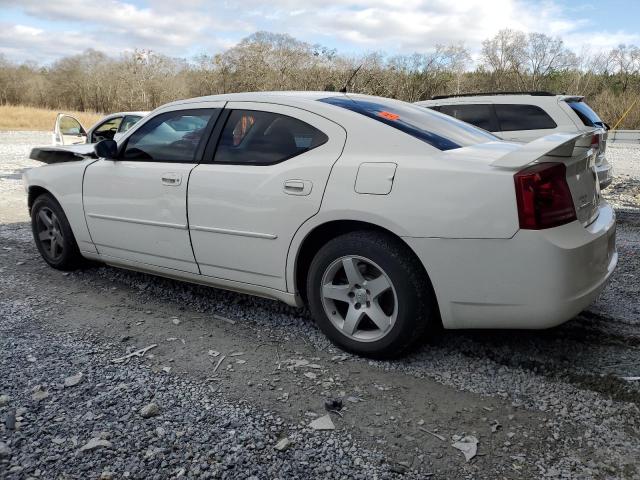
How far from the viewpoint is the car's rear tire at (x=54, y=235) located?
16.1 feet

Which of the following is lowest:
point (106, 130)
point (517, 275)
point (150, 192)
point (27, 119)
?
point (517, 275)

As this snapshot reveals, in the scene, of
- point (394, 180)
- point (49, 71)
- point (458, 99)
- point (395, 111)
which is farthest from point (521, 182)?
point (49, 71)

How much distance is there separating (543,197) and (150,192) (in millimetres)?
2729

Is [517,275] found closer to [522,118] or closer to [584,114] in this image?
[522,118]

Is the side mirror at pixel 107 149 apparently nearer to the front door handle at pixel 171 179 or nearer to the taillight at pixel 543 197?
the front door handle at pixel 171 179

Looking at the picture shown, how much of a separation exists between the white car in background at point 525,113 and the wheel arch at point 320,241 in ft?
18.1

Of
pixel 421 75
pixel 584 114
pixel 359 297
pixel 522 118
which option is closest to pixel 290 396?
pixel 359 297

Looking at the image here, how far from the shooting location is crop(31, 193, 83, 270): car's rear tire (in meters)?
4.90

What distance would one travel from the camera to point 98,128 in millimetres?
10539

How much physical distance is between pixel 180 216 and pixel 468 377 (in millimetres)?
2225

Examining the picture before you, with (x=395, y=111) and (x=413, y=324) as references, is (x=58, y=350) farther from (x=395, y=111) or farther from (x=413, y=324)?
(x=395, y=111)

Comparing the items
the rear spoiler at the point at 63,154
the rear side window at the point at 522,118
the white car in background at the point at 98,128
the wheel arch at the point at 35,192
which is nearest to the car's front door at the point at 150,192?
the rear spoiler at the point at 63,154

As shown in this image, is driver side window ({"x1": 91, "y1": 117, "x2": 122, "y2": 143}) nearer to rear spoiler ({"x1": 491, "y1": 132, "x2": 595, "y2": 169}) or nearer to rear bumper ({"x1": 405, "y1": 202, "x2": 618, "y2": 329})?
rear bumper ({"x1": 405, "y1": 202, "x2": 618, "y2": 329})

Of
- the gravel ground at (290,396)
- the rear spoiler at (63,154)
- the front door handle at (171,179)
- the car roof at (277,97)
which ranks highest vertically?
the car roof at (277,97)
